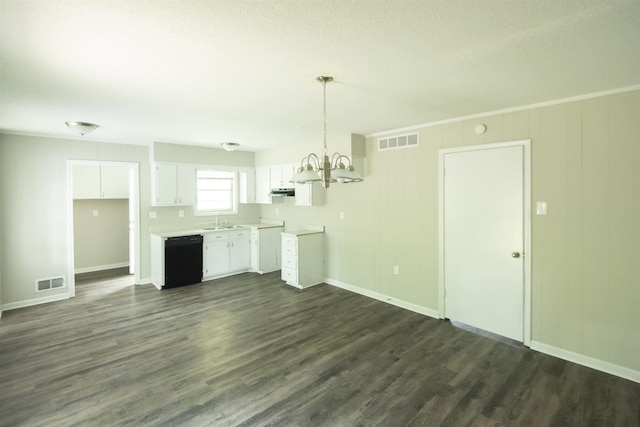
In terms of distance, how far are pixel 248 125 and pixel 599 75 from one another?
11.7 ft

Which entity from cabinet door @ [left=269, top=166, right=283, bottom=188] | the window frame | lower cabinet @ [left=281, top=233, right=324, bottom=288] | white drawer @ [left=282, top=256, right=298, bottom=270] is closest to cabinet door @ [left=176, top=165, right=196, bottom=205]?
the window frame

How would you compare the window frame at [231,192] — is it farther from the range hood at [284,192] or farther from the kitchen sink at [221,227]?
the range hood at [284,192]

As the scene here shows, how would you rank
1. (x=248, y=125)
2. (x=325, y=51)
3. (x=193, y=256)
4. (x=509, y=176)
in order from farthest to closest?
(x=193, y=256), (x=248, y=125), (x=509, y=176), (x=325, y=51)

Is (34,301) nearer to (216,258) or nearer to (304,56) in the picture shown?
(216,258)

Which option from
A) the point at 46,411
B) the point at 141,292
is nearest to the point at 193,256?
the point at 141,292

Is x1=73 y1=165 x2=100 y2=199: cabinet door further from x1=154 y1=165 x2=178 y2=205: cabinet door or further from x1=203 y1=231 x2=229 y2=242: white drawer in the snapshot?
x1=203 y1=231 x2=229 y2=242: white drawer

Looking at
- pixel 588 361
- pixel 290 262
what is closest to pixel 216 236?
pixel 290 262

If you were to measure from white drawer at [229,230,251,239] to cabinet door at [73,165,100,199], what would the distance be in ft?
9.29

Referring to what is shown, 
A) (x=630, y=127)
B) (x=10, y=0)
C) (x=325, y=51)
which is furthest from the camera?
(x=630, y=127)

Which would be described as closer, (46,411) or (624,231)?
(46,411)

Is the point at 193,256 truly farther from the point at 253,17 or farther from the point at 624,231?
the point at 624,231

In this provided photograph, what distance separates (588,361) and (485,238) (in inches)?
56.1

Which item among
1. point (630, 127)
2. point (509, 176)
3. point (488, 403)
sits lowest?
point (488, 403)

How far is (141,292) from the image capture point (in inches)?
198
